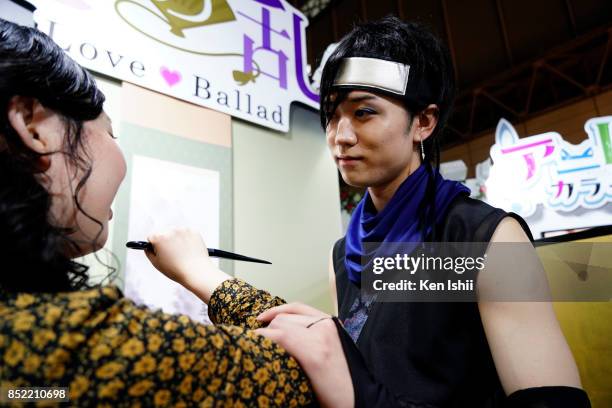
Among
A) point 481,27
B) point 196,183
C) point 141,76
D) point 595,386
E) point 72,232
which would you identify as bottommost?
point 595,386

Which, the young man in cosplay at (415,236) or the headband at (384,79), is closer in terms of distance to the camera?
the young man in cosplay at (415,236)

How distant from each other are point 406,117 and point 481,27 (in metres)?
5.63

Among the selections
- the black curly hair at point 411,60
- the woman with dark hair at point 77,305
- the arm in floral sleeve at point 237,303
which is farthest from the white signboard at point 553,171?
the woman with dark hair at point 77,305

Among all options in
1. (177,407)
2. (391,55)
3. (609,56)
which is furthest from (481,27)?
(177,407)

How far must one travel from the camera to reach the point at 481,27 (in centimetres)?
575

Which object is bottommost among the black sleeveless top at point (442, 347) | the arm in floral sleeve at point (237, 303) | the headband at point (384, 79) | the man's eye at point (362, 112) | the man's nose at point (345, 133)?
the black sleeveless top at point (442, 347)

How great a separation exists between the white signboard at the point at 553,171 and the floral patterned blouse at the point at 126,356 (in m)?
3.60

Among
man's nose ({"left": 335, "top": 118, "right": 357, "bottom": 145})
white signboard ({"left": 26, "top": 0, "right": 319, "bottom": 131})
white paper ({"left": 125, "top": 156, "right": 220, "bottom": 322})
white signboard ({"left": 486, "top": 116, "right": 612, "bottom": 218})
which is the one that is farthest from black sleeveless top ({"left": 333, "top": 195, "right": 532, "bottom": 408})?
white signboard ({"left": 486, "top": 116, "right": 612, "bottom": 218})

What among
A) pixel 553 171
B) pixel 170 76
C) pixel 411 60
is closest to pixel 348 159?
pixel 411 60

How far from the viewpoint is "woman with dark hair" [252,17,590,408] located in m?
0.75

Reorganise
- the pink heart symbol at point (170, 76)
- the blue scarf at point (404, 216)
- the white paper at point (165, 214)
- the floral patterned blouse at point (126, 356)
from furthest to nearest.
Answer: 1. the pink heart symbol at point (170, 76)
2. the white paper at point (165, 214)
3. the blue scarf at point (404, 216)
4. the floral patterned blouse at point (126, 356)

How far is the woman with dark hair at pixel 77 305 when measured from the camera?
46 cm

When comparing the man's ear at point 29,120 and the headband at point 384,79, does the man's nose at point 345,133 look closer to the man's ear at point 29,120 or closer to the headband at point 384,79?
the headband at point 384,79

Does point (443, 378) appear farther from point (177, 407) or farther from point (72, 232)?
point (72, 232)
